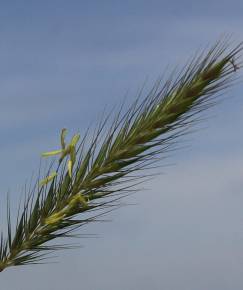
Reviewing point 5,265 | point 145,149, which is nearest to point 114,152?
point 145,149

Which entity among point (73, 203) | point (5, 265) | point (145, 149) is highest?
point (145, 149)

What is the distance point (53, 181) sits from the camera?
4.10 metres

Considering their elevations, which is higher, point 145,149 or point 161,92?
point 161,92

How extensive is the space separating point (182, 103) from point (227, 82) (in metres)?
0.29

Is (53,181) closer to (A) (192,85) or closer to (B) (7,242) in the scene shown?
(B) (7,242)

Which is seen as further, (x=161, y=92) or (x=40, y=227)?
(x=40, y=227)

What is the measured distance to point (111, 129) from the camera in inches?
157

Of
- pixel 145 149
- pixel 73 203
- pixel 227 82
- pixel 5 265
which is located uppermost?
pixel 227 82

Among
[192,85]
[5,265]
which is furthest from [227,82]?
[5,265]

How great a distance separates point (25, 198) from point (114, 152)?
92cm

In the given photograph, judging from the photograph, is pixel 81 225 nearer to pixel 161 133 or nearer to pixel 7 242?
pixel 7 242

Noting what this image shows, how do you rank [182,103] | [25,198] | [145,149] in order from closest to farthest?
[182,103] → [145,149] → [25,198]

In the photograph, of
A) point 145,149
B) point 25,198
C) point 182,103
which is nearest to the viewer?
point 182,103

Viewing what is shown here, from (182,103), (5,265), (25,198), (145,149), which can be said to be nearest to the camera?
(182,103)
